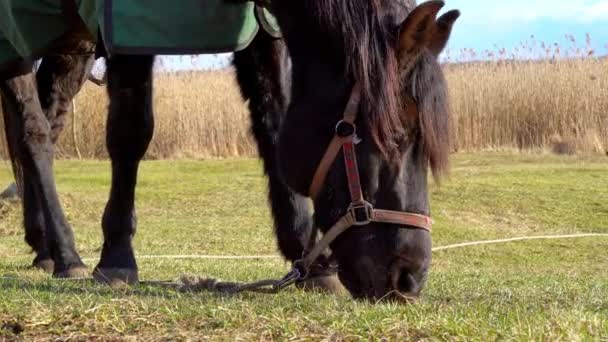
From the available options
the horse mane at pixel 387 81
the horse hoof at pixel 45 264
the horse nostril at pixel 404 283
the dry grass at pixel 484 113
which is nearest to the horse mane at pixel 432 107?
the horse mane at pixel 387 81

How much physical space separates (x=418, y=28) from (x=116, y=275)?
207cm

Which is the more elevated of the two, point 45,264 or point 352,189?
point 352,189

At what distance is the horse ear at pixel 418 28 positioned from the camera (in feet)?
11.1

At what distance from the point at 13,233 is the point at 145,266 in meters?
4.12

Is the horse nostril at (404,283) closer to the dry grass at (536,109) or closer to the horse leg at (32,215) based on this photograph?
the horse leg at (32,215)

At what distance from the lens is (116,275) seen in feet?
15.5

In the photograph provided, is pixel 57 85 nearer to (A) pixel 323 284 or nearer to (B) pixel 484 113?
(A) pixel 323 284

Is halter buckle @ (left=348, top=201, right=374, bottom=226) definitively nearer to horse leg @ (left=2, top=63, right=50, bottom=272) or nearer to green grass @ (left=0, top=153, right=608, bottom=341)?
green grass @ (left=0, top=153, right=608, bottom=341)

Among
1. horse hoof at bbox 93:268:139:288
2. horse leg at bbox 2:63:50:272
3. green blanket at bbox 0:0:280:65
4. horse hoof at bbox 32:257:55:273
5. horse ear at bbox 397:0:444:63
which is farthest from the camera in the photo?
horse leg at bbox 2:63:50:272

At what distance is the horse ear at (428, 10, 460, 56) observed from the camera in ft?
11.4

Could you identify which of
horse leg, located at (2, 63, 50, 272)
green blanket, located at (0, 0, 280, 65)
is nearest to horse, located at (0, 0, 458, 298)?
green blanket, located at (0, 0, 280, 65)

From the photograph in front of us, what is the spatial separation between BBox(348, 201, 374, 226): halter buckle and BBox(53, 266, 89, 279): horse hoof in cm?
232

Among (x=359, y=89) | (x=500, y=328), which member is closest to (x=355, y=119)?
(x=359, y=89)

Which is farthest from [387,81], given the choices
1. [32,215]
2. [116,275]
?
[32,215]
